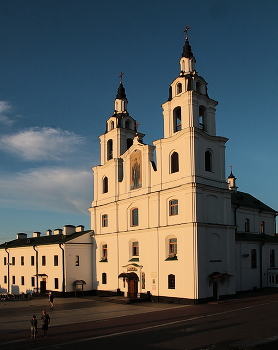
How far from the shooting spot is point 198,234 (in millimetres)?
32969

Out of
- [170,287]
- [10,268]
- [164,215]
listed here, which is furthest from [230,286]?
[10,268]

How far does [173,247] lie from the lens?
35.3 metres

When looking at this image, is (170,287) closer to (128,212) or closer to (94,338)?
(128,212)

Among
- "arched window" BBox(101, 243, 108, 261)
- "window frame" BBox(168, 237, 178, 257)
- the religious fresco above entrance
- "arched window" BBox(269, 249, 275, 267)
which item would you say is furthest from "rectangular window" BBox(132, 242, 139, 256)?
"arched window" BBox(269, 249, 275, 267)

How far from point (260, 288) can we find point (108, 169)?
21.1 m

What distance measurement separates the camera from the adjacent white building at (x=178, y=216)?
33.5 metres

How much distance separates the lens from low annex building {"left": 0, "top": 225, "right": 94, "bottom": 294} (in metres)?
44.2

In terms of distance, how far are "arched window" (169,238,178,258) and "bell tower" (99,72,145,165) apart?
43.2ft

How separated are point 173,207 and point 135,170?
22.7 feet

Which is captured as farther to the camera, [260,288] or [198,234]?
[260,288]

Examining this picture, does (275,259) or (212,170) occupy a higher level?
(212,170)

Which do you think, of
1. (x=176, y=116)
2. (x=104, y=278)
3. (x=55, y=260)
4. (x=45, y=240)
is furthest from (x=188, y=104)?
(x=45, y=240)

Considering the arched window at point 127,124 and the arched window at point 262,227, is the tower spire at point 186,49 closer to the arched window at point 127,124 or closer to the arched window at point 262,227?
the arched window at point 127,124

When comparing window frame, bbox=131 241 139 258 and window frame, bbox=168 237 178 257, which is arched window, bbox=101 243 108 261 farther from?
window frame, bbox=168 237 178 257
